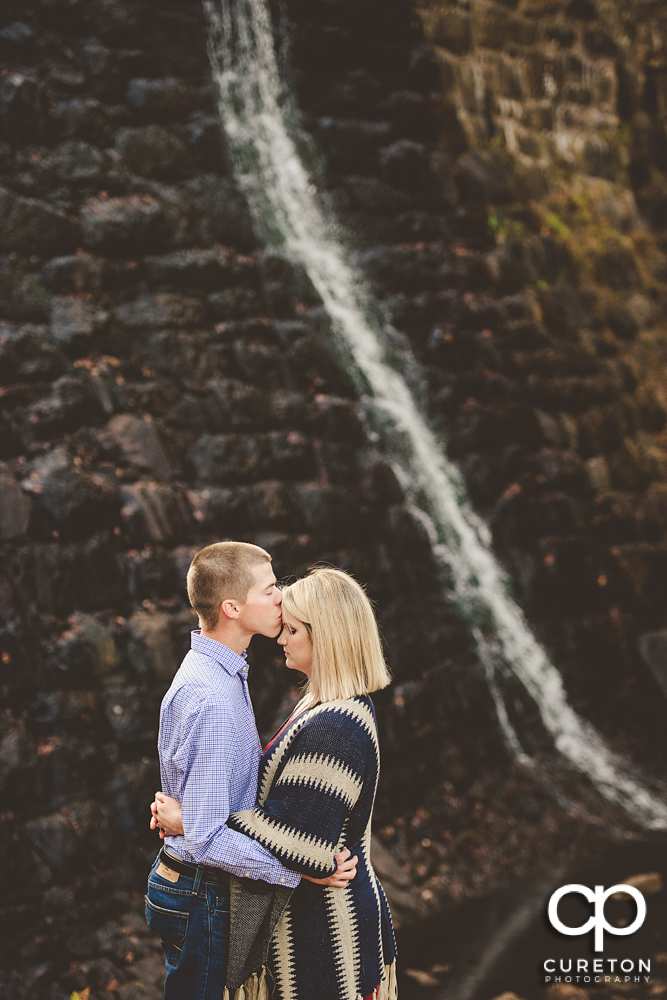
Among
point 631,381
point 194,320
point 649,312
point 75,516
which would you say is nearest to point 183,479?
point 75,516

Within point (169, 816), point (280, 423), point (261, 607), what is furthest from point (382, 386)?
point (169, 816)

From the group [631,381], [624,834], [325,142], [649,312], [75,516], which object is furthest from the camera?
[649,312]

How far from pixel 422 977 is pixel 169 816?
271 cm

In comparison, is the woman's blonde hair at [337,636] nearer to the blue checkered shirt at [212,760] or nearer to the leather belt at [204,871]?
the blue checkered shirt at [212,760]

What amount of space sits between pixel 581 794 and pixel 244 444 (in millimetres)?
3720

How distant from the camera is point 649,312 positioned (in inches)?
384

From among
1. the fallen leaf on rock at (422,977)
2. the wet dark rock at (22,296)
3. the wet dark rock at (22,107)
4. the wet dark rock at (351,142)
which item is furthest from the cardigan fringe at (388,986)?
the wet dark rock at (351,142)

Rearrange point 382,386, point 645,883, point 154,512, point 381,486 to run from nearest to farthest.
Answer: point 645,883
point 154,512
point 381,486
point 382,386

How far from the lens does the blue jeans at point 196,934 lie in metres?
2.21

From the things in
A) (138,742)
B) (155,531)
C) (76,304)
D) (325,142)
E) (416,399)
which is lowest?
(138,742)

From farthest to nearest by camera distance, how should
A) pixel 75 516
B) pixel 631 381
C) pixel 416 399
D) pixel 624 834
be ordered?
pixel 631 381, pixel 416 399, pixel 624 834, pixel 75 516

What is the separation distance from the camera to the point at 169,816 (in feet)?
7.41

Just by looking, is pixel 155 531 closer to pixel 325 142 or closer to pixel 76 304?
pixel 76 304

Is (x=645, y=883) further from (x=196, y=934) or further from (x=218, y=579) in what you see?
(x=218, y=579)
